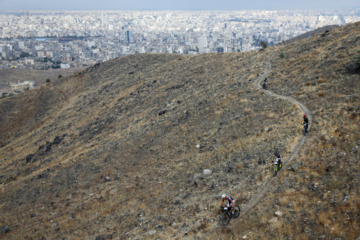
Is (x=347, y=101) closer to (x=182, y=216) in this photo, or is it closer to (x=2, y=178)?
(x=182, y=216)

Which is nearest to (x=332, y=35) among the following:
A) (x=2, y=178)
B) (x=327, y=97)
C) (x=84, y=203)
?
(x=327, y=97)

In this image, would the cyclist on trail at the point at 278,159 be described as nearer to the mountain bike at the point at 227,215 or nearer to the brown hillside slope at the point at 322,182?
the brown hillside slope at the point at 322,182

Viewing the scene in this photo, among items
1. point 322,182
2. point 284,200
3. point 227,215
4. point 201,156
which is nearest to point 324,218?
point 284,200

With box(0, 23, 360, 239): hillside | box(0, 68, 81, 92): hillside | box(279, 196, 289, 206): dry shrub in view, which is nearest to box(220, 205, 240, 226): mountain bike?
box(0, 23, 360, 239): hillside

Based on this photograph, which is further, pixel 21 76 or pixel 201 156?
pixel 21 76

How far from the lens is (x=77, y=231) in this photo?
16594 millimetres

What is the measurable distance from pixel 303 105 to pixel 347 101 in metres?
3.07

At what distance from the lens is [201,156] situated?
20.0 meters

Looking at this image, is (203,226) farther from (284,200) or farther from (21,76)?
(21,76)

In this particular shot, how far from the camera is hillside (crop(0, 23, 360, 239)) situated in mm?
12539

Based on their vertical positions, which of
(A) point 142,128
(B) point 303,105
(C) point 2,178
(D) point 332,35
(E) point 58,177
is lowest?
(C) point 2,178

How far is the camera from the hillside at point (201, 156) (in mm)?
12539

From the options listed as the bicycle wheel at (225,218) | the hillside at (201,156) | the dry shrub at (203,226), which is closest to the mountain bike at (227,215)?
the bicycle wheel at (225,218)

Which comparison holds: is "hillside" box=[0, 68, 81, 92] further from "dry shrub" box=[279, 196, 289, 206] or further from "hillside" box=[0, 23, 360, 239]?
"dry shrub" box=[279, 196, 289, 206]
